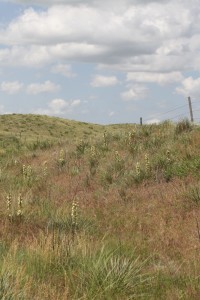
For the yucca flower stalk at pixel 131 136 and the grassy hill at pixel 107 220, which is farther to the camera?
the yucca flower stalk at pixel 131 136

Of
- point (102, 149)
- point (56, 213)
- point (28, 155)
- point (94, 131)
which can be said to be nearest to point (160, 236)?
point (56, 213)

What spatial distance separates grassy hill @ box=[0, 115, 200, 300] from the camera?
490 cm

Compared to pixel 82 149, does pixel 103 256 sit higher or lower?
lower

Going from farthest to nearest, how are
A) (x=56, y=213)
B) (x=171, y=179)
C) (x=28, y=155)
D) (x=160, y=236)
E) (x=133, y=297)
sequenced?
1. (x=28, y=155)
2. (x=171, y=179)
3. (x=56, y=213)
4. (x=160, y=236)
5. (x=133, y=297)

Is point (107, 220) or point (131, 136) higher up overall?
point (131, 136)

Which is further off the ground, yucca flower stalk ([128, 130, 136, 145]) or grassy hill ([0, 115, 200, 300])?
yucca flower stalk ([128, 130, 136, 145])

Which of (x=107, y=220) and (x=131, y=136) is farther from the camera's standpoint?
(x=131, y=136)

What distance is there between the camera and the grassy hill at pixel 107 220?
4902 millimetres

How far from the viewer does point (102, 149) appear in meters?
17.3

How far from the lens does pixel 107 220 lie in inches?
366

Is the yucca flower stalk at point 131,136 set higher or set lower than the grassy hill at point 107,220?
higher

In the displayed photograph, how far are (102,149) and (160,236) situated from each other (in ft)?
31.4

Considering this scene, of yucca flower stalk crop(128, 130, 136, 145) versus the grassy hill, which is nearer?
the grassy hill

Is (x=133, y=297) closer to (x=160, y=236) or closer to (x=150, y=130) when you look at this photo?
(x=160, y=236)
